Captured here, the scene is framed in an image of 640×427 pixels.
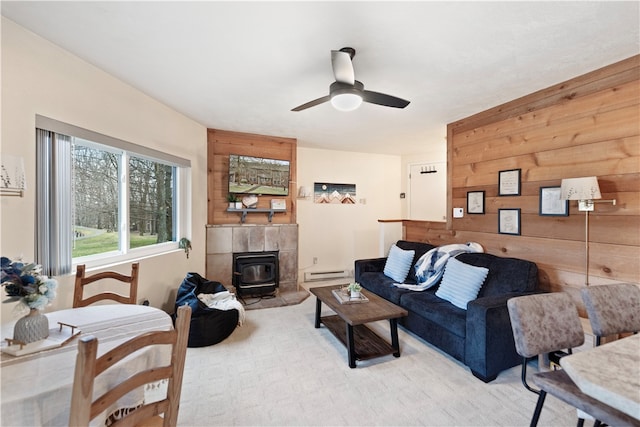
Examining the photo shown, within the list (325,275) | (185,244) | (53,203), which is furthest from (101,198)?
(325,275)

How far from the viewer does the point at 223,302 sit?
328 cm

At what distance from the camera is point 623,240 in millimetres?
2156

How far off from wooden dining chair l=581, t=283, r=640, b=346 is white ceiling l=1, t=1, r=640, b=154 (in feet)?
5.50

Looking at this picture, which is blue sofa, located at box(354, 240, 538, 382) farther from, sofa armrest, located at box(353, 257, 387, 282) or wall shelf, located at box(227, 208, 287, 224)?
wall shelf, located at box(227, 208, 287, 224)

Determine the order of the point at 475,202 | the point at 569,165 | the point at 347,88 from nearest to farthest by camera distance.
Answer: the point at 347,88 → the point at 569,165 → the point at 475,202

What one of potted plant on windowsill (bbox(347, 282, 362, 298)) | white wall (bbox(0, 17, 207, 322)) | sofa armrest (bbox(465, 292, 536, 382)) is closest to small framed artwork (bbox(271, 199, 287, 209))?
white wall (bbox(0, 17, 207, 322))

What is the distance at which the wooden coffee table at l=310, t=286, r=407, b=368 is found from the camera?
2391 millimetres

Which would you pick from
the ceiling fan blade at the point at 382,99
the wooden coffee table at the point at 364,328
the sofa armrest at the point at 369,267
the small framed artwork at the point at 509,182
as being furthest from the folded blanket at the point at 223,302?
the small framed artwork at the point at 509,182

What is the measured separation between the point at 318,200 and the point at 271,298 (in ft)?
6.69

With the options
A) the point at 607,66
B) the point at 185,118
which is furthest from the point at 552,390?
the point at 185,118

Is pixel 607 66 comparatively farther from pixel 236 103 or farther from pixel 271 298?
pixel 271 298

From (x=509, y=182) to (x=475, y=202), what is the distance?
47 cm

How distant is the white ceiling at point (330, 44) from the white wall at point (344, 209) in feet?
7.64

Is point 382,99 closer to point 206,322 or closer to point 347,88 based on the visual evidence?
point 347,88
